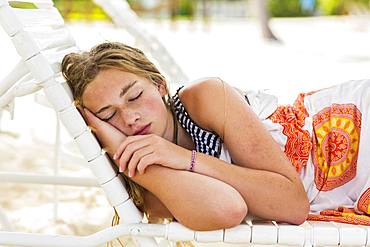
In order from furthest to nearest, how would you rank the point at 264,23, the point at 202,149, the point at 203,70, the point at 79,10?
1. the point at 79,10
2. the point at 264,23
3. the point at 203,70
4. the point at 202,149

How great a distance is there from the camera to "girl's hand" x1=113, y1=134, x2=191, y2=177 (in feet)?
5.39

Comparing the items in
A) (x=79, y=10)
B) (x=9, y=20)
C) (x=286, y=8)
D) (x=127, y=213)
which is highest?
(x=9, y=20)

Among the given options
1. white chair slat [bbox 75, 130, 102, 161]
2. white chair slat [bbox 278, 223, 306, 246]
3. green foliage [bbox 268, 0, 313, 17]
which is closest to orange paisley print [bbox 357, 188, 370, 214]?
white chair slat [bbox 278, 223, 306, 246]

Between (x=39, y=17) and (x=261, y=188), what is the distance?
34.1 inches

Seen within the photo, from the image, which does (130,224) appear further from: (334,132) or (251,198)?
(334,132)

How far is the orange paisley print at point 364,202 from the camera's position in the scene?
185 centimetres

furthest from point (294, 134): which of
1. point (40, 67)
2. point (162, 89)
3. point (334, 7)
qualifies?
point (334, 7)

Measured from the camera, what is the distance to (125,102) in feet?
5.66

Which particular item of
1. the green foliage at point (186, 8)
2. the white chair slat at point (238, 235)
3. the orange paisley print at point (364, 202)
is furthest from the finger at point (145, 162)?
the green foliage at point (186, 8)

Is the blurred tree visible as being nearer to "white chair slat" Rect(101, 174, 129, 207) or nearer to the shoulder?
the shoulder

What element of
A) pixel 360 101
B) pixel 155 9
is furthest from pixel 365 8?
pixel 360 101

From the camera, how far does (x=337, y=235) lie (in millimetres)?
1640

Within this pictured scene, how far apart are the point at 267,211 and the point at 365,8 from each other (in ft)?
42.9

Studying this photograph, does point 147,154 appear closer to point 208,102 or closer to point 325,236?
point 208,102
